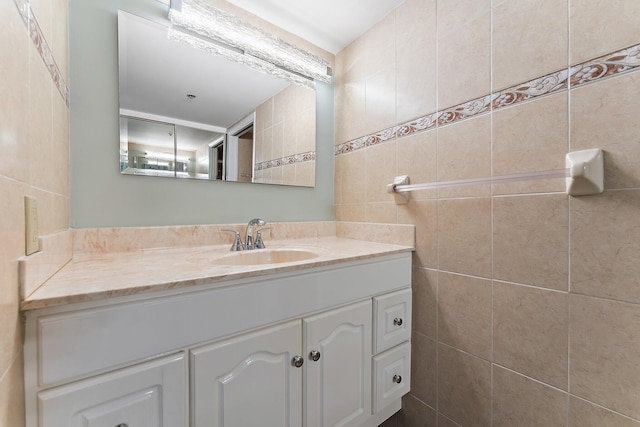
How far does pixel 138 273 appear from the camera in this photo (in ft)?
2.36

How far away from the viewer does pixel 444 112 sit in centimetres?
113

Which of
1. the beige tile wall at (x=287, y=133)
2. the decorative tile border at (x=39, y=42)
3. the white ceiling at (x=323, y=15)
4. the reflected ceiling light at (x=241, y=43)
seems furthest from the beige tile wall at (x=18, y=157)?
the white ceiling at (x=323, y=15)

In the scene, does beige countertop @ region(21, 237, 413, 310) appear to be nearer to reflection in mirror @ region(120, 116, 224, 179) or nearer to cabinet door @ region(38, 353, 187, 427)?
cabinet door @ region(38, 353, 187, 427)

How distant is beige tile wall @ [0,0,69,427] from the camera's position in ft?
1.47

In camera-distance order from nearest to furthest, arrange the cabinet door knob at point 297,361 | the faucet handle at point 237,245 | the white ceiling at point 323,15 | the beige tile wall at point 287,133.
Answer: the cabinet door knob at point 297,361
the faucet handle at point 237,245
the white ceiling at point 323,15
the beige tile wall at point 287,133

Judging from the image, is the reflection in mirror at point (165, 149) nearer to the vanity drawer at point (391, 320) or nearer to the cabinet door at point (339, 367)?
the cabinet door at point (339, 367)

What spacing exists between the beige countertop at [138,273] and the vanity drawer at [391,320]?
21 centimetres

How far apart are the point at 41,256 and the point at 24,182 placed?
188mm

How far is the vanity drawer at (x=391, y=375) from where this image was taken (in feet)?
3.56

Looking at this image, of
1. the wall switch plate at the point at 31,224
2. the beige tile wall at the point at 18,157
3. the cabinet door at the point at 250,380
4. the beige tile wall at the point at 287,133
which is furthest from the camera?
the beige tile wall at the point at 287,133

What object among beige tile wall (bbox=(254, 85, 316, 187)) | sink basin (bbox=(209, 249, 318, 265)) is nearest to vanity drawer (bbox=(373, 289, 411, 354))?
sink basin (bbox=(209, 249, 318, 265))

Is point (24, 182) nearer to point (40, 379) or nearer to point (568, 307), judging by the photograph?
point (40, 379)

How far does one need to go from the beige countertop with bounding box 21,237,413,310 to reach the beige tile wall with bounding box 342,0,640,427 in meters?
0.34

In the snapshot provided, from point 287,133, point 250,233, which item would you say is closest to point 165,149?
point 250,233
